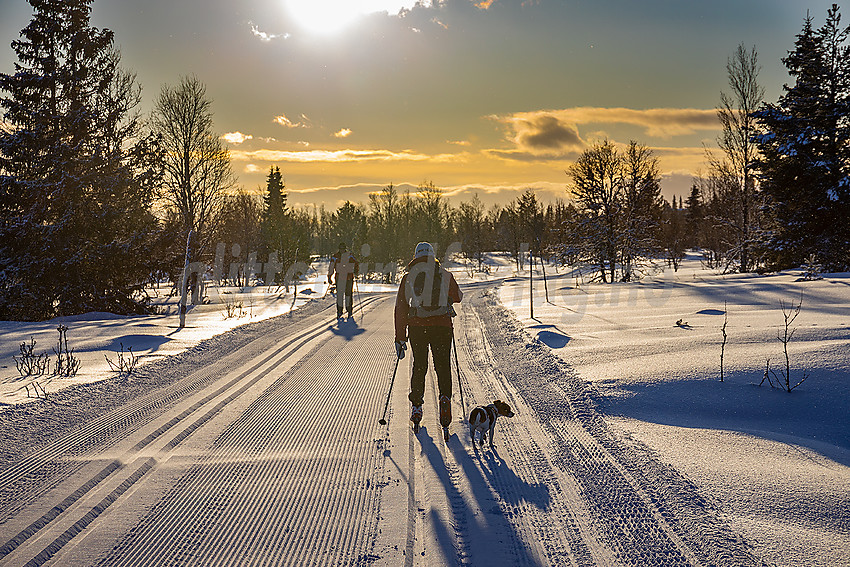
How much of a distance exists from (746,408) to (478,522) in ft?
13.8

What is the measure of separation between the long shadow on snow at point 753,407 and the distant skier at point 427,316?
7.32 feet

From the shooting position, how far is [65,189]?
19312 mm

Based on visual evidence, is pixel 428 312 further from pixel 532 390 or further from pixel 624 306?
pixel 624 306

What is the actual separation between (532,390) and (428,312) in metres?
2.62

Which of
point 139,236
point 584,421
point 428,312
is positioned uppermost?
point 139,236

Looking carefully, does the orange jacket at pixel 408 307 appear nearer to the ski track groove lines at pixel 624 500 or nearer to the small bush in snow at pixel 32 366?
the ski track groove lines at pixel 624 500

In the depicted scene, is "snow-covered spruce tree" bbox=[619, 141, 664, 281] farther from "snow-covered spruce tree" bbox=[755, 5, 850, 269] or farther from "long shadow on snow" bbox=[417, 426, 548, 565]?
"long shadow on snow" bbox=[417, 426, 548, 565]

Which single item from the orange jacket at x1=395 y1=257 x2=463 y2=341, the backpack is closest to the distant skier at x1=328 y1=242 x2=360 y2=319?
the orange jacket at x1=395 y1=257 x2=463 y2=341

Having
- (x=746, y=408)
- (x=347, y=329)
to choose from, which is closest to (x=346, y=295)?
(x=347, y=329)

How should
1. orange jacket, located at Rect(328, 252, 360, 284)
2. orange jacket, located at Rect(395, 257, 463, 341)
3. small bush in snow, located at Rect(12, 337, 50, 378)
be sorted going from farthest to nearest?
orange jacket, located at Rect(328, 252, 360, 284) < small bush in snow, located at Rect(12, 337, 50, 378) < orange jacket, located at Rect(395, 257, 463, 341)

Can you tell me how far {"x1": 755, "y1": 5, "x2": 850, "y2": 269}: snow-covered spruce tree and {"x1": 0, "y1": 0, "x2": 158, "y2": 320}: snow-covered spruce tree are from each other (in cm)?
2812

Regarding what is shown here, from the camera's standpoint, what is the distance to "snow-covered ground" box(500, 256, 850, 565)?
360cm

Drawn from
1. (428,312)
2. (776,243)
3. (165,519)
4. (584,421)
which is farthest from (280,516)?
(776,243)

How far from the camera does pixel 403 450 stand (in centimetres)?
503
